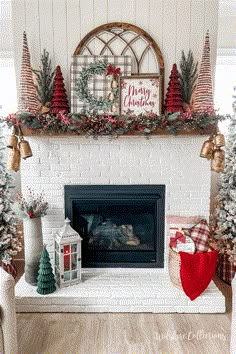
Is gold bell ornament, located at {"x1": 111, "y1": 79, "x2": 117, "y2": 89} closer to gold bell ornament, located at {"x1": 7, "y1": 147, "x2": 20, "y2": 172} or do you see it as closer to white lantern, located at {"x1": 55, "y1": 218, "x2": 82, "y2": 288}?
gold bell ornament, located at {"x1": 7, "y1": 147, "x2": 20, "y2": 172}

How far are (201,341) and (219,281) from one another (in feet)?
3.40

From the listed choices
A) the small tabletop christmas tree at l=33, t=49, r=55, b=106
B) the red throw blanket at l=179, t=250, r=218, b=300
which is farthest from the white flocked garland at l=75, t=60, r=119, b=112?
the red throw blanket at l=179, t=250, r=218, b=300

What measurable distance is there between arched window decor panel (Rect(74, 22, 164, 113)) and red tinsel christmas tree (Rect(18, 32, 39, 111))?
17.4 inches

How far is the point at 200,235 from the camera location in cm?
276

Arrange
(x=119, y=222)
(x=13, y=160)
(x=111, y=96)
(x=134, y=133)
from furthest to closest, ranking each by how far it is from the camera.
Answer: (x=119, y=222) < (x=111, y=96) < (x=134, y=133) < (x=13, y=160)

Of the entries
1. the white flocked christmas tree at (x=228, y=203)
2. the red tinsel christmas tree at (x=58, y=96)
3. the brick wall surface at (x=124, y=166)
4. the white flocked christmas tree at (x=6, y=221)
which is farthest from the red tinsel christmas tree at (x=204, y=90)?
the white flocked christmas tree at (x=6, y=221)

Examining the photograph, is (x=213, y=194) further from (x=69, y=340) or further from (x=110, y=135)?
(x=69, y=340)

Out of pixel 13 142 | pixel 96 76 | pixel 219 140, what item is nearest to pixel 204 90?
pixel 219 140

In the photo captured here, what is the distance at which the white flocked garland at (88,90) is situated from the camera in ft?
9.34

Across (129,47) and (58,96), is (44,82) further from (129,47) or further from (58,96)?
(129,47)

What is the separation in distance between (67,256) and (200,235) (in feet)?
3.78

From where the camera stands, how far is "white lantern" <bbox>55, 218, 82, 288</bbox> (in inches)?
108

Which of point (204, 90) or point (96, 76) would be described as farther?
point (96, 76)

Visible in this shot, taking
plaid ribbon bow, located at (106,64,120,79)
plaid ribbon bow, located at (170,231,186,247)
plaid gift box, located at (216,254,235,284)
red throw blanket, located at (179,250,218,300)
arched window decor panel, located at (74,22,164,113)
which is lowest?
plaid gift box, located at (216,254,235,284)
